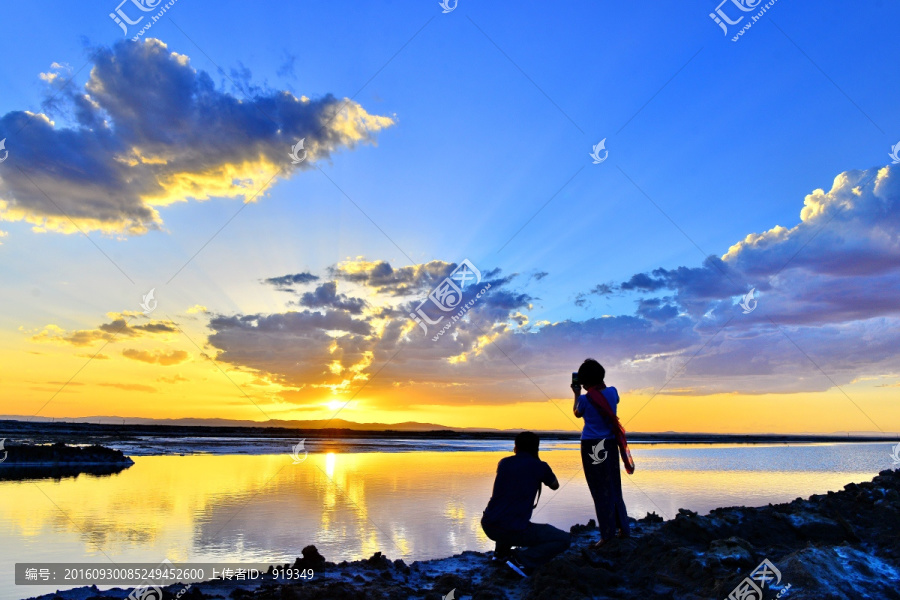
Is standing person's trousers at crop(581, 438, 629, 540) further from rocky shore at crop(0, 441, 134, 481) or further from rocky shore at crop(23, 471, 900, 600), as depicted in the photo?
rocky shore at crop(0, 441, 134, 481)

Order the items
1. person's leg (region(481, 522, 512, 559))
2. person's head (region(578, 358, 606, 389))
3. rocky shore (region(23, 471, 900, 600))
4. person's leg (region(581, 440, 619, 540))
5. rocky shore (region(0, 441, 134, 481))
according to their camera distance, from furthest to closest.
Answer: rocky shore (region(0, 441, 134, 481))
person's head (region(578, 358, 606, 389))
person's leg (region(581, 440, 619, 540))
person's leg (region(481, 522, 512, 559))
rocky shore (region(23, 471, 900, 600))

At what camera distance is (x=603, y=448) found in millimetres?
7473

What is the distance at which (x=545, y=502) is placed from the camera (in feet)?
48.3

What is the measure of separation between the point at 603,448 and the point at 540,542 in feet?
5.28

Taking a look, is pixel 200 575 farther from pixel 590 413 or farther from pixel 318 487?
pixel 318 487

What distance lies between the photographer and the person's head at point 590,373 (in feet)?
25.6

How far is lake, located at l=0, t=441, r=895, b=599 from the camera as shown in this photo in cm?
898

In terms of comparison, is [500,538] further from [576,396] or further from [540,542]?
[576,396]

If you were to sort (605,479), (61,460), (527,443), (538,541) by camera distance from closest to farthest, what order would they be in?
(538,541) < (527,443) < (605,479) < (61,460)

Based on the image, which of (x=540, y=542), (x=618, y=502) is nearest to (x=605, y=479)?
(x=618, y=502)

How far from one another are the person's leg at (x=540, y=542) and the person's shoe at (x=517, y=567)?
6cm

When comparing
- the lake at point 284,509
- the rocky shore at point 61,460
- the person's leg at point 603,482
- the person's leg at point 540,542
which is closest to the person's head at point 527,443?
the person's leg at point 540,542

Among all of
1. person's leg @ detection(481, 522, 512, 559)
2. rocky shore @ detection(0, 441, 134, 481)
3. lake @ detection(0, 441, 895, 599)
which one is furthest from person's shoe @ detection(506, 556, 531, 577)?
rocky shore @ detection(0, 441, 134, 481)

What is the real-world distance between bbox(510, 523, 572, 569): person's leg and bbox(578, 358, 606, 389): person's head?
6.99 feet
